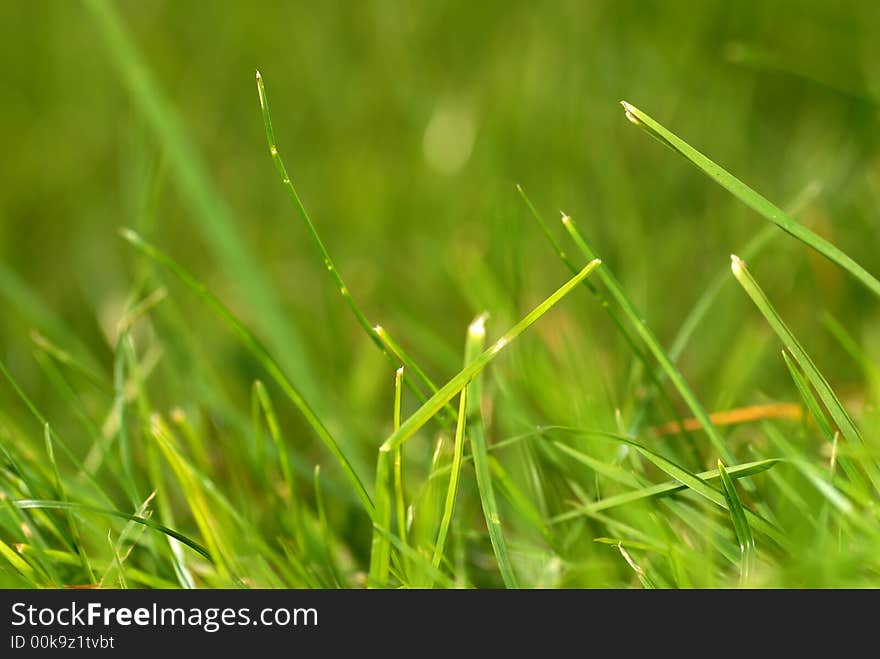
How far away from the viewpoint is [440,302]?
0.90 metres

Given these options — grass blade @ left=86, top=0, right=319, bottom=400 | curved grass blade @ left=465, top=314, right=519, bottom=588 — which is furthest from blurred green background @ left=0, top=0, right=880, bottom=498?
curved grass blade @ left=465, top=314, right=519, bottom=588

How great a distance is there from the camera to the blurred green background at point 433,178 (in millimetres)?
768

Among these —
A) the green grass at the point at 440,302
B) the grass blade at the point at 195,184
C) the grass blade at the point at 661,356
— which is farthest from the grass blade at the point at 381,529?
the grass blade at the point at 195,184

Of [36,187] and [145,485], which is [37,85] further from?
[145,485]

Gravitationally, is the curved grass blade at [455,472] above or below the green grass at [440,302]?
below

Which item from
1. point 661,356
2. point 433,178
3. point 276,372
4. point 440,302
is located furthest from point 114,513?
point 433,178

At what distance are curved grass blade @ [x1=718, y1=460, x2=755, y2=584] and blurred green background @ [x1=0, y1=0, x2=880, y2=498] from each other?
0.13 metres

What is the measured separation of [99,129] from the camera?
116cm

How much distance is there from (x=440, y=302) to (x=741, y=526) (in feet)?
1.52

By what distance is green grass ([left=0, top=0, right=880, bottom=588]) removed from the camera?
0.52 meters

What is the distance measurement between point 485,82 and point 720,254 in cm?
40

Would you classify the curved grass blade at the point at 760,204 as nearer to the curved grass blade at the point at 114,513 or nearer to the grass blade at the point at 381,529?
the grass blade at the point at 381,529
